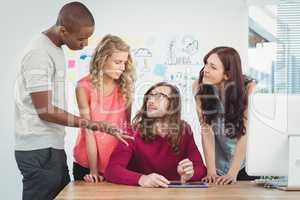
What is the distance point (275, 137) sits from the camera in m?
2.45

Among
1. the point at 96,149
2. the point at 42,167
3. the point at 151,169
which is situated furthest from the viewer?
the point at 96,149

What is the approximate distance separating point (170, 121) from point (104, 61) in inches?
25.9

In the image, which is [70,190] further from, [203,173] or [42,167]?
[203,173]

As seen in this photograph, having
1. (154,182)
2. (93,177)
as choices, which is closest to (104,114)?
(93,177)

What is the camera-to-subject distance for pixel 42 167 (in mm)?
2900

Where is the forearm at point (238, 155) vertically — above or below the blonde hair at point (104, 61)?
below

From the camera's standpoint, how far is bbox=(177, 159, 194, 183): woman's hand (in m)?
2.97

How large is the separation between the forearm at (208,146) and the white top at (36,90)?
40.6 inches

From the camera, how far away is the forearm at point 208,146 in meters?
3.34

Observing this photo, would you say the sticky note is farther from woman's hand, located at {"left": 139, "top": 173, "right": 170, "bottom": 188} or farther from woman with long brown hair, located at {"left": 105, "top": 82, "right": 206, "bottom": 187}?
woman's hand, located at {"left": 139, "top": 173, "right": 170, "bottom": 188}

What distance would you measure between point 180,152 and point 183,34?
0.93m

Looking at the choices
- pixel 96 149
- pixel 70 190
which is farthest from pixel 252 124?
pixel 96 149

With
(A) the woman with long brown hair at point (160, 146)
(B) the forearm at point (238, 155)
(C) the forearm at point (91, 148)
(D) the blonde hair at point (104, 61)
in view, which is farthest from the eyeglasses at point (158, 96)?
(B) the forearm at point (238, 155)

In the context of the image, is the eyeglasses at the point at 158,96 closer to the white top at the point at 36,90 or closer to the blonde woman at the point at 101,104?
the blonde woman at the point at 101,104
